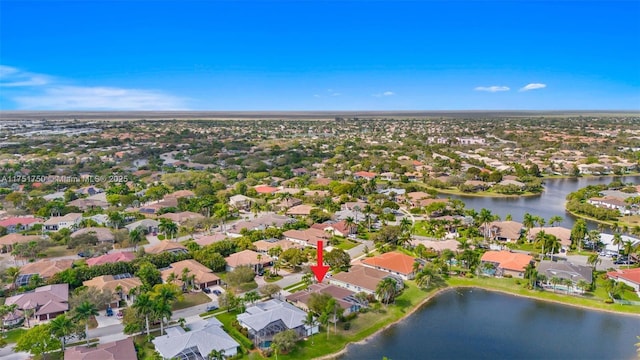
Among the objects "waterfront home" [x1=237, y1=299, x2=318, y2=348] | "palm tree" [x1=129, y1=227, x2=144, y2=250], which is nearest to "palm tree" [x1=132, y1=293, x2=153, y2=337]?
"waterfront home" [x1=237, y1=299, x2=318, y2=348]

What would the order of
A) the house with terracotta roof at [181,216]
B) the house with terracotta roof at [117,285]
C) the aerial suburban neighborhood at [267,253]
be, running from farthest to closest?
the house with terracotta roof at [181,216], the house with terracotta roof at [117,285], the aerial suburban neighborhood at [267,253]

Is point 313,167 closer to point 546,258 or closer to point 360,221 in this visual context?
point 360,221

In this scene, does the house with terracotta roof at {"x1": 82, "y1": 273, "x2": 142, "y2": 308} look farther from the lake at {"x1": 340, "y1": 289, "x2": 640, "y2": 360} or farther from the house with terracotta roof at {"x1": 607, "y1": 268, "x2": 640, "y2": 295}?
the house with terracotta roof at {"x1": 607, "y1": 268, "x2": 640, "y2": 295}

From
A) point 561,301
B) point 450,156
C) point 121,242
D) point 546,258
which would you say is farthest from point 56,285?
point 450,156

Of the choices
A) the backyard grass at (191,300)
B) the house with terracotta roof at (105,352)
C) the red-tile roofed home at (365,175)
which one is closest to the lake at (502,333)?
the backyard grass at (191,300)

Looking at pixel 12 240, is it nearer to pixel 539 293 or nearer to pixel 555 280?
pixel 539 293

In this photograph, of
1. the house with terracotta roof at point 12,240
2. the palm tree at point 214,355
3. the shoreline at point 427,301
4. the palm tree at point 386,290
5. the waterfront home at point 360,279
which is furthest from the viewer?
the house with terracotta roof at point 12,240

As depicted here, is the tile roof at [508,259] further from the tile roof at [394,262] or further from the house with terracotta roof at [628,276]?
the tile roof at [394,262]
